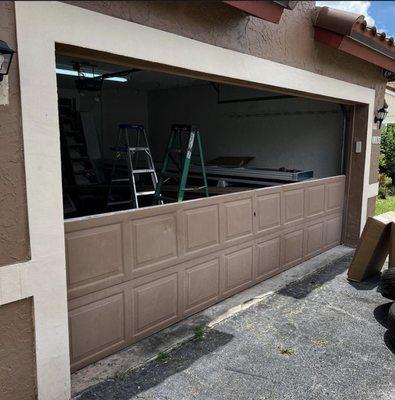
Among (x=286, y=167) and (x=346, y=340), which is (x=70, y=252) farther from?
(x=286, y=167)

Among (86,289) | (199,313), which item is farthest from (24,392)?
(199,313)

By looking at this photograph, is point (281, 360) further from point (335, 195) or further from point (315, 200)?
point (335, 195)

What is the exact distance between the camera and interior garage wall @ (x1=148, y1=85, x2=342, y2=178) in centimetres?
764

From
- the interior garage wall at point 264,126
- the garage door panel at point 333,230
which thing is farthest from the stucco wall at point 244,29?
the garage door panel at point 333,230

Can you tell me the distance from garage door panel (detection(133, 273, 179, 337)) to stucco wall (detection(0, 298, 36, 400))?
1255 millimetres

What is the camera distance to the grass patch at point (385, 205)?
34.7 ft

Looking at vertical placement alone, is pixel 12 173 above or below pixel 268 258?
above

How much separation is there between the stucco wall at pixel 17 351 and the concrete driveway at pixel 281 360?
527mm

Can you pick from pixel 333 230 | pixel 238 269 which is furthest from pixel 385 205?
pixel 238 269

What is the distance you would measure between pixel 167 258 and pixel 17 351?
6.01 feet

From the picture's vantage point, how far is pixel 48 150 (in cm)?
269

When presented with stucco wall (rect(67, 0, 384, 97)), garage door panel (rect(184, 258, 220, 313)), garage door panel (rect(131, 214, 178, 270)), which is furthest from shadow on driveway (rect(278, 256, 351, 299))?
stucco wall (rect(67, 0, 384, 97))

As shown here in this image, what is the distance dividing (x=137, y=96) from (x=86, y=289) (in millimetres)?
7826

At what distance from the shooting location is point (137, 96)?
10430 mm
